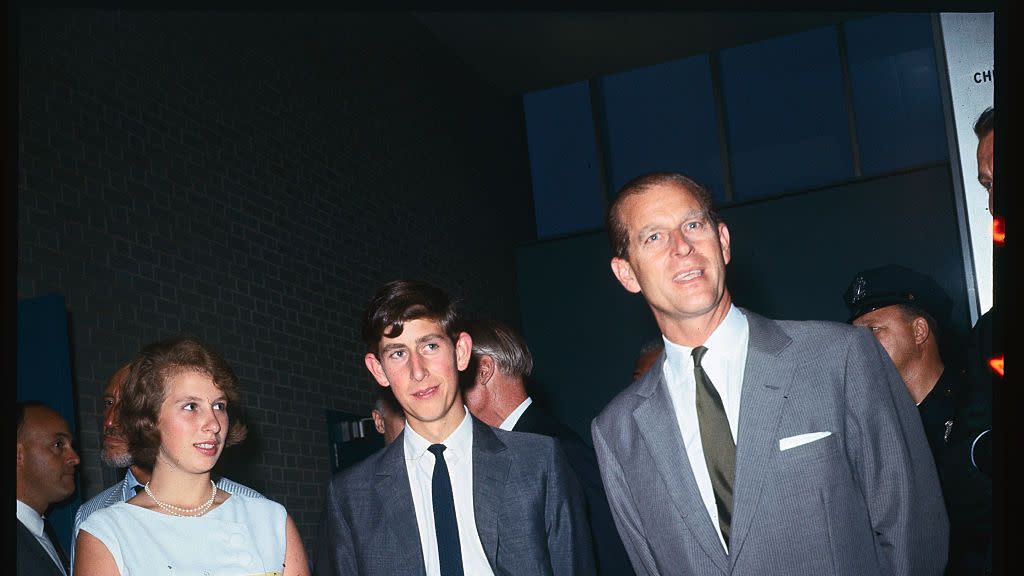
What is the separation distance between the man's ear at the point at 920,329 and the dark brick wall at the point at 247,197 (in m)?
3.75

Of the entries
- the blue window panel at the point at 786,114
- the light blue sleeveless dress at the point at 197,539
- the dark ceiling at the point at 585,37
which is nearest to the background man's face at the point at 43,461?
the light blue sleeveless dress at the point at 197,539

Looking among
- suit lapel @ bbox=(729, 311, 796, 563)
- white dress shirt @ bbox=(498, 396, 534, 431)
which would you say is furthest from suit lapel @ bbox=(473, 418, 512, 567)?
white dress shirt @ bbox=(498, 396, 534, 431)

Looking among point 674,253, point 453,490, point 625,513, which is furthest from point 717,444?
point 453,490

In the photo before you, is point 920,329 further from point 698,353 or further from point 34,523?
point 34,523

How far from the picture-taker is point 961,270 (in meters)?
8.64

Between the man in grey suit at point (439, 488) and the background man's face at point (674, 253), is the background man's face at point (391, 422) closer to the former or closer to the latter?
the man in grey suit at point (439, 488)

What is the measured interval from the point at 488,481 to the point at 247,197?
440 cm

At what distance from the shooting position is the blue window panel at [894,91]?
998 cm

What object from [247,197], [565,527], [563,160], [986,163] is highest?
[563,160]

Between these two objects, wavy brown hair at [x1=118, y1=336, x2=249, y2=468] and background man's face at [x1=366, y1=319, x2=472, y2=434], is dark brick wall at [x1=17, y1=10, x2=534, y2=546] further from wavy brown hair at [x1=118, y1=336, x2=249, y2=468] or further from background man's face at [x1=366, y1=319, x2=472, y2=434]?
background man's face at [x1=366, y1=319, x2=472, y2=434]

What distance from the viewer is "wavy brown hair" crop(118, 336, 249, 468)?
2561 mm

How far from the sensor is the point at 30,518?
355 centimetres

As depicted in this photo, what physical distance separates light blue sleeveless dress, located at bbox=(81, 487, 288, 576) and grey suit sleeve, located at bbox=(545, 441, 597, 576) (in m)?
0.72

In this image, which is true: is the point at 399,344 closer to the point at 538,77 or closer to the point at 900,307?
the point at 900,307
